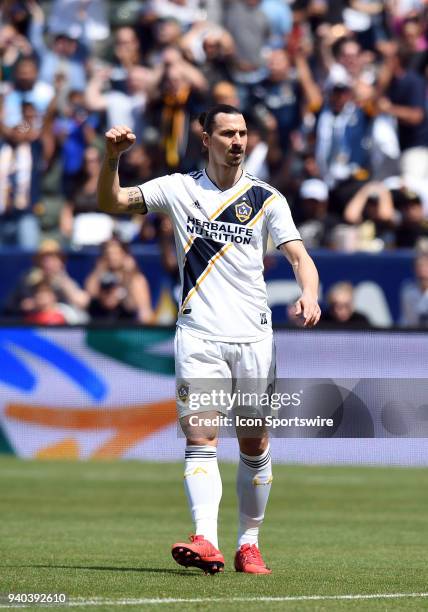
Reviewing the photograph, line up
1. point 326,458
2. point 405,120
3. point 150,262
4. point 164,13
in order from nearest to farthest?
point 326,458, point 150,262, point 405,120, point 164,13

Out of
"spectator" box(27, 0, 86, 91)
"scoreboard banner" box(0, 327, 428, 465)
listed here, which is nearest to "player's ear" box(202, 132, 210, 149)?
"scoreboard banner" box(0, 327, 428, 465)

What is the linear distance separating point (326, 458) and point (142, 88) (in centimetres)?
743

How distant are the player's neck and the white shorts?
2.77 feet

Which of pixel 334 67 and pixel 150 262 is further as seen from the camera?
pixel 334 67

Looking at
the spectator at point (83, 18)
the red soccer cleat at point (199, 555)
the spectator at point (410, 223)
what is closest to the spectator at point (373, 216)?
the spectator at point (410, 223)

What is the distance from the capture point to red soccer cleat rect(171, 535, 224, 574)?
285 inches

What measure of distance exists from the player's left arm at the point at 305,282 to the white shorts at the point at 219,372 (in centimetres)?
48

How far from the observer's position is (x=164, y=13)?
2231 centimetres

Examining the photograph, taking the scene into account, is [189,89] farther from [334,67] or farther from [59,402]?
[59,402]

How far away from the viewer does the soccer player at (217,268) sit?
7.60 m

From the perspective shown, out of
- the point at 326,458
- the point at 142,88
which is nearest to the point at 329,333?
the point at 326,458

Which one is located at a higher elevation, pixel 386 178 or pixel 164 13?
pixel 164 13

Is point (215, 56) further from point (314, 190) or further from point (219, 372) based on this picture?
point (219, 372)

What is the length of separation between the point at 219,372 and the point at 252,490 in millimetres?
761
